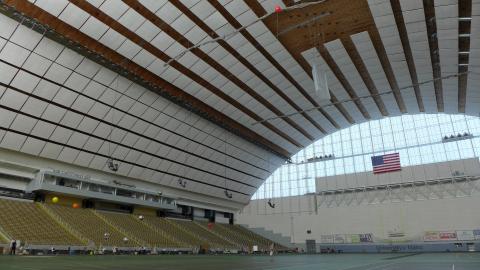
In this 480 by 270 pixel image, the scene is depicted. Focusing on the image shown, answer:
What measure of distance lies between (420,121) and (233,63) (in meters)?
32.0

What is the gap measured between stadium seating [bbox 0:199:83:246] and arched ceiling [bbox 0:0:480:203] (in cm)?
495

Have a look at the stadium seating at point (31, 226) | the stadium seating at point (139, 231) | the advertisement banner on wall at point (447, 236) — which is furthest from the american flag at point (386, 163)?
the stadium seating at point (31, 226)

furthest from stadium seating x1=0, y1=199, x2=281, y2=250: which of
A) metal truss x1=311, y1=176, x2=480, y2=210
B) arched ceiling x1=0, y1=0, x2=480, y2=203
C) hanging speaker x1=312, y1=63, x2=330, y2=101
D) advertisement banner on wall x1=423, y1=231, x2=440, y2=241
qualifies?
advertisement banner on wall x1=423, y1=231, x2=440, y2=241

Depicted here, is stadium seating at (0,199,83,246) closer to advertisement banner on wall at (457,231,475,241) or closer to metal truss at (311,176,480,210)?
metal truss at (311,176,480,210)

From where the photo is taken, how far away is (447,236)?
44.7 meters

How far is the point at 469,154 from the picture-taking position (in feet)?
147

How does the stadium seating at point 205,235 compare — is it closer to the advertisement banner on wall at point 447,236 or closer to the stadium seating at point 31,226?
the stadium seating at point 31,226

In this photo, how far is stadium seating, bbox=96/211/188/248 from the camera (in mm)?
35875

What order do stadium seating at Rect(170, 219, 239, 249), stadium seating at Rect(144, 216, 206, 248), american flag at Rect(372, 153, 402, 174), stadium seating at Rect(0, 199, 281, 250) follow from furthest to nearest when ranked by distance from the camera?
american flag at Rect(372, 153, 402, 174), stadium seating at Rect(170, 219, 239, 249), stadium seating at Rect(144, 216, 206, 248), stadium seating at Rect(0, 199, 281, 250)

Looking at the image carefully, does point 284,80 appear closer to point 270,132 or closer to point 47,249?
point 270,132

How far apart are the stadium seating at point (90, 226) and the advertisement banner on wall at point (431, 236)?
123 ft

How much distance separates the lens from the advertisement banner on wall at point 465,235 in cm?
4336

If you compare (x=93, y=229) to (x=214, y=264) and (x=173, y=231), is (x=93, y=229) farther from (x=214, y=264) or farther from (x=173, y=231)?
(x=214, y=264)

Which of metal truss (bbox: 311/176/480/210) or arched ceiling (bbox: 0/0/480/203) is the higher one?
arched ceiling (bbox: 0/0/480/203)
